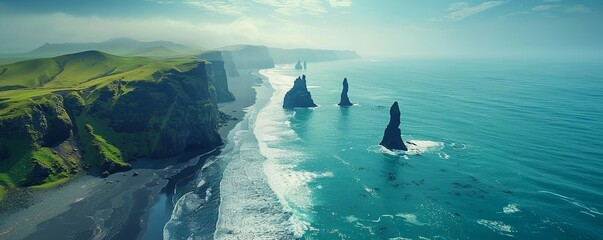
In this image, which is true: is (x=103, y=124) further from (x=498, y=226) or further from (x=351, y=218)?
(x=498, y=226)

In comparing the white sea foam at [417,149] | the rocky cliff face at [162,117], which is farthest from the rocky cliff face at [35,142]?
the white sea foam at [417,149]

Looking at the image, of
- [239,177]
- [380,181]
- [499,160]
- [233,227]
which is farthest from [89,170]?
[499,160]

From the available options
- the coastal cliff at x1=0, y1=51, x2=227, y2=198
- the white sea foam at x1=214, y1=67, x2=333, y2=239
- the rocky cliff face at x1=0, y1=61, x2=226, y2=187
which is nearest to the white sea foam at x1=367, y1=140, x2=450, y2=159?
the white sea foam at x1=214, y1=67, x2=333, y2=239

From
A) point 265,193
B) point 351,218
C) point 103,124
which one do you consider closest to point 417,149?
point 351,218

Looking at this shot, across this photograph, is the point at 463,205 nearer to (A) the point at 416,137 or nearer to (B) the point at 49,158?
(A) the point at 416,137

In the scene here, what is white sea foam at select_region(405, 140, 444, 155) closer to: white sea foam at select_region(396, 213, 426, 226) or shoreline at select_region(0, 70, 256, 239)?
white sea foam at select_region(396, 213, 426, 226)

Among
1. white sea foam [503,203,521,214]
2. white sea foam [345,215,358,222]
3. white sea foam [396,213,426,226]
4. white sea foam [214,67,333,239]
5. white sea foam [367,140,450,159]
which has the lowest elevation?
white sea foam [214,67,333,239]

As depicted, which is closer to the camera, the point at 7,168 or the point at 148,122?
the point at 7,168
